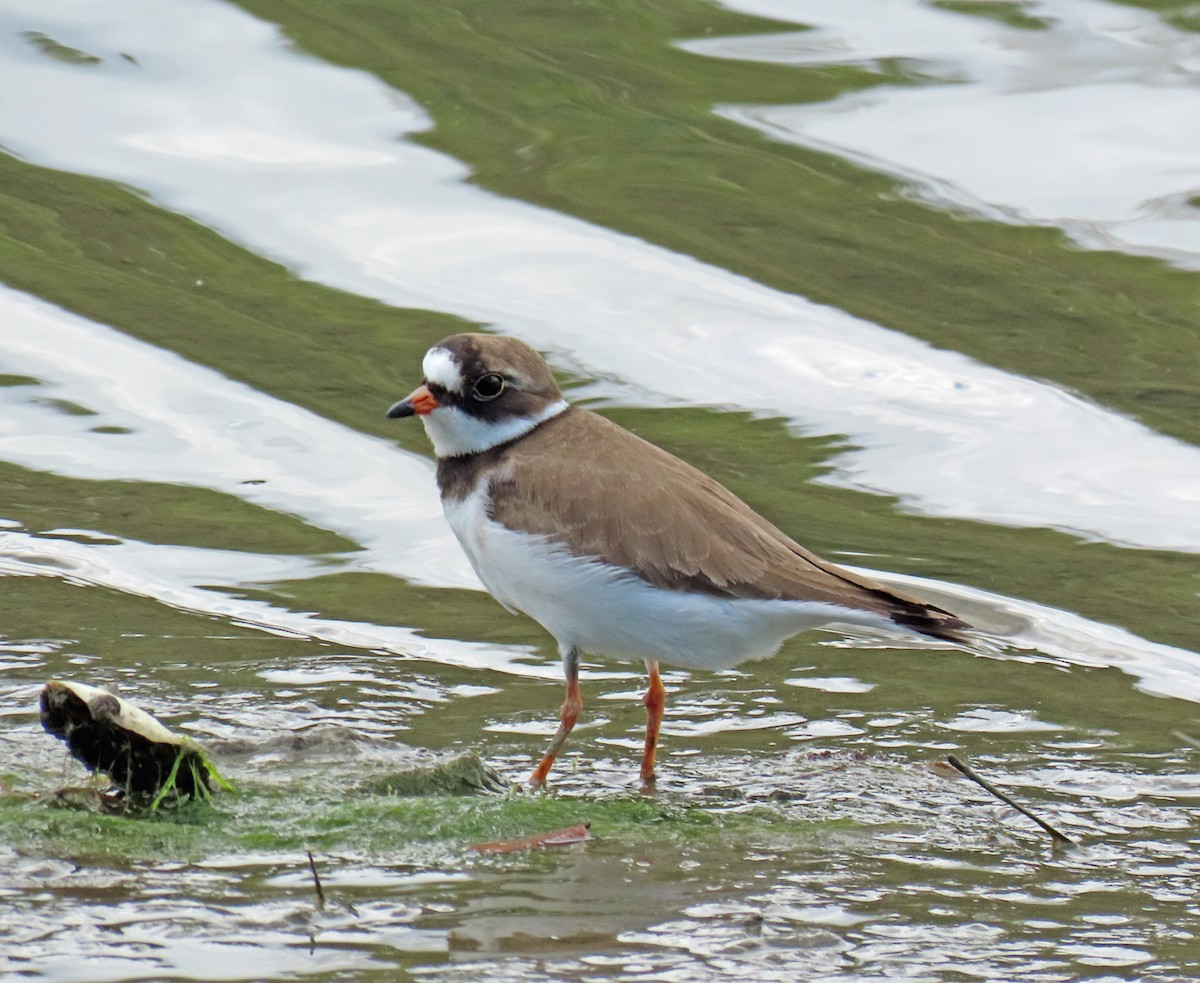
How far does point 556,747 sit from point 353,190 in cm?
714

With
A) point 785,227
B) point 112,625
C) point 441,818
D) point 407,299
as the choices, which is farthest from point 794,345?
point 441,818

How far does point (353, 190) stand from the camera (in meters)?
12.7

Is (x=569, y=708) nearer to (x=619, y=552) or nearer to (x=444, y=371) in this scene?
(x=619, y=552)

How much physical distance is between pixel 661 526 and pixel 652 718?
72cm

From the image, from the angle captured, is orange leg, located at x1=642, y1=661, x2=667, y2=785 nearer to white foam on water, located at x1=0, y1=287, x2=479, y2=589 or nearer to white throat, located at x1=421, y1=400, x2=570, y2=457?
white throat, located at x1=421, y1=400, x2=570, y2=457

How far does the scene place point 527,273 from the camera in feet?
38.7

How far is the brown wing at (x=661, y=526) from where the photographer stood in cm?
615

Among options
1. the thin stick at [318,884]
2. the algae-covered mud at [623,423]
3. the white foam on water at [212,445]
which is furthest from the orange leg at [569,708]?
the white foam on water at [212,445]

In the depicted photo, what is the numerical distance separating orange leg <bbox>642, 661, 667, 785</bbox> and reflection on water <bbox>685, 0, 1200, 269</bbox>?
256 inches

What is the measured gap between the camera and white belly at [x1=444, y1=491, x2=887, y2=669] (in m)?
6.19

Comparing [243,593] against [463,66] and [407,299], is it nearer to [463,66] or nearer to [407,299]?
[407,299]

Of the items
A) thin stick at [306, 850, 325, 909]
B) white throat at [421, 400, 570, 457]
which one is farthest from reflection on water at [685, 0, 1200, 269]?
thin stick at [306, 850, 325, 909]

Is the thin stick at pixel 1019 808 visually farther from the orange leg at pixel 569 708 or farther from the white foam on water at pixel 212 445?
the white foam on water at pixel 212 445

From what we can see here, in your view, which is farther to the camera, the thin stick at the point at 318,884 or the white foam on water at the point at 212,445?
the white foam on water at the point at 212,445
